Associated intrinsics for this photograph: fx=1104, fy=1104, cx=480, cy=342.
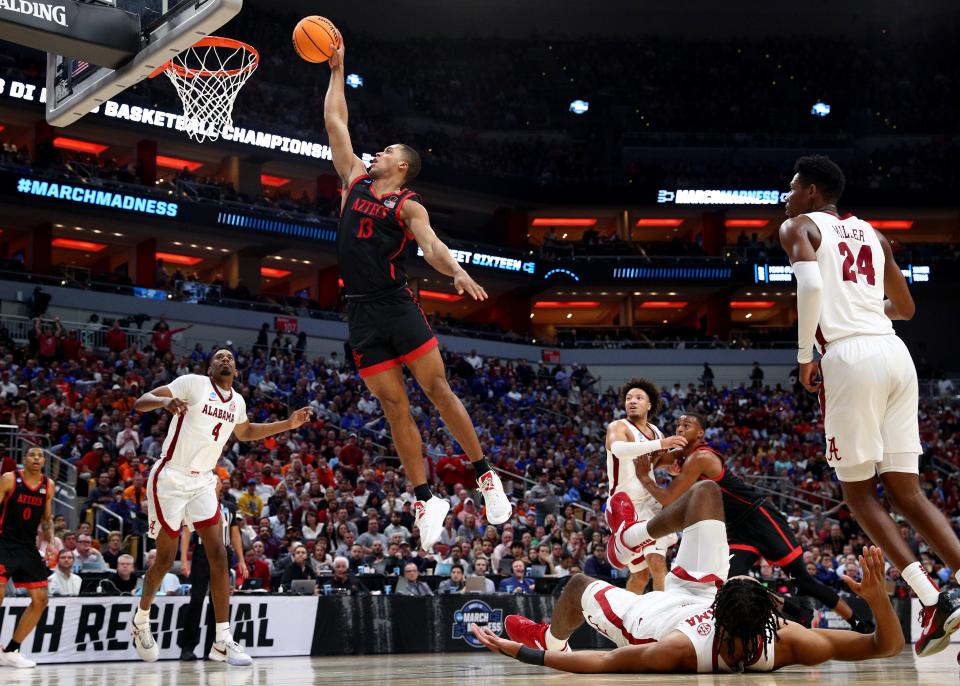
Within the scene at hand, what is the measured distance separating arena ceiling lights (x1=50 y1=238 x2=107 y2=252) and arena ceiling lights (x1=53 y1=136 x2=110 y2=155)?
3.06 meters

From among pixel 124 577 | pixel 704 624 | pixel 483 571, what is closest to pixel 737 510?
pixel 704 624

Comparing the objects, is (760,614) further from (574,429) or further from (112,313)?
(112,313)

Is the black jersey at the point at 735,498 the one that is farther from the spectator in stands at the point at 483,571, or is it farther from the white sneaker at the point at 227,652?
the spectator in stands at the point at 483,571

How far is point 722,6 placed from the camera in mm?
49531

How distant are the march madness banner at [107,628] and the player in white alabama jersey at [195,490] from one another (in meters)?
1.04

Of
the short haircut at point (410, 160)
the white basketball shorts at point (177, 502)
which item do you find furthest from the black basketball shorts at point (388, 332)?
the white basketball shorts at point (177, 502)

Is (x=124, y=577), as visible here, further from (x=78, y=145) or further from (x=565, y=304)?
(x=565, y=304)

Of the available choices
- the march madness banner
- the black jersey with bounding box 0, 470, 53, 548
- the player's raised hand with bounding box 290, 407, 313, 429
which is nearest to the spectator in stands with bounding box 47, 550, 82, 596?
the march madness banner

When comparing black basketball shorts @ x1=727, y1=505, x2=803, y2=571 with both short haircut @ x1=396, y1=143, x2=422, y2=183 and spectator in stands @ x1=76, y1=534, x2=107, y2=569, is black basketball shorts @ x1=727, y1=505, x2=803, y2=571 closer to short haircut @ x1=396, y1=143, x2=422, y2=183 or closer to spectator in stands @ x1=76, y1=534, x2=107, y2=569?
short haircut @ x1=396, y1=143, x2=422, y2=183

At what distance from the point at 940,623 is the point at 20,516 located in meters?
8.35

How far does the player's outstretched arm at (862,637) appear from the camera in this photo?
5.86 meters

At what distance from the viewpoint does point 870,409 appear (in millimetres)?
5727

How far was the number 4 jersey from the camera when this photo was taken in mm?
5926

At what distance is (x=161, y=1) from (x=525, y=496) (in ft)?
50.8
